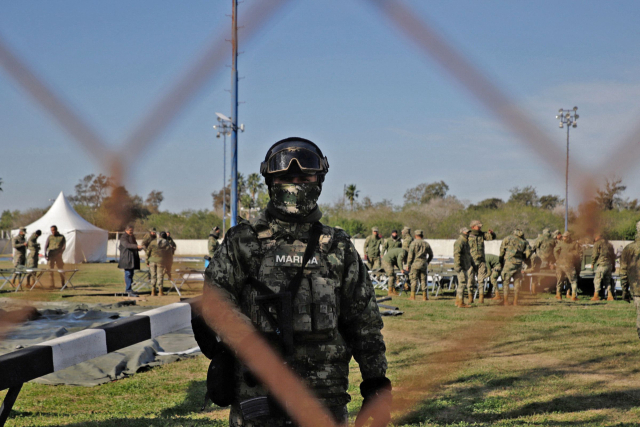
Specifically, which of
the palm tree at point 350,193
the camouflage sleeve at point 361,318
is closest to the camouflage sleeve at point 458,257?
the camouflage sleeve at point 361,318

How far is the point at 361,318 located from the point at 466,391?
12.1 feet

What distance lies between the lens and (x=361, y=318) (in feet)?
8.84

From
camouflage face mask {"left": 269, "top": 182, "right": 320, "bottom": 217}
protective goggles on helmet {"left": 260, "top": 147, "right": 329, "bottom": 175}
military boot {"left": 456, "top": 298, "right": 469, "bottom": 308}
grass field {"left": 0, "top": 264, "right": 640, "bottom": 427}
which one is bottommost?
grass field {"left": 0, "top": 264, "right": 640, "bottom": 427}

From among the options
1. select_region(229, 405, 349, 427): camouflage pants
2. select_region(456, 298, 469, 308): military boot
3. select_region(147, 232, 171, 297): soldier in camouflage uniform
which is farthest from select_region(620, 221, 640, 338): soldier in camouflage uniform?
select_region(147, 232, 171, 297): soldier in camouflage uniform

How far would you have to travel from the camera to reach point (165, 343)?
26.3ft

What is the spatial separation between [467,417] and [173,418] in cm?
248

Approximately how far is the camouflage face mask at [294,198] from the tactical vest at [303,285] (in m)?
0.14

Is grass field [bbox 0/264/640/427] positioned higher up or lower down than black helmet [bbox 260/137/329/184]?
lower down

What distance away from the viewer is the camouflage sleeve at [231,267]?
2508mm

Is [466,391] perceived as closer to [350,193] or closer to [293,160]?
[293,160]

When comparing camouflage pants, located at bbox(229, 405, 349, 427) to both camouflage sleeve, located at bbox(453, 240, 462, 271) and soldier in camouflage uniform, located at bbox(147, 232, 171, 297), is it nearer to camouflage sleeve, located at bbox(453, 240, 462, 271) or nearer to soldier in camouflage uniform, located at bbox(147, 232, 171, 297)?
camouflage sleeve, located at bbox(453, 240, 462, 271)

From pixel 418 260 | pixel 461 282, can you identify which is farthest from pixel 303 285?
pixel 418 260

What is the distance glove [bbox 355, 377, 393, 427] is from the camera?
8.37 ft

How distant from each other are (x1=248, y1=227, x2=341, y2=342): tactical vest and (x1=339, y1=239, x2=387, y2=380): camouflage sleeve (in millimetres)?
107
